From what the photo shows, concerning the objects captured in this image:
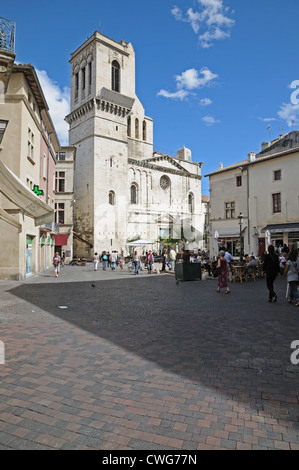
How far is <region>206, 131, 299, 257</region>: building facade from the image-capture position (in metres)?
26.9

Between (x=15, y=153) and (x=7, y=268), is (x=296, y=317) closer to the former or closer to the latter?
(x=7, y=268)

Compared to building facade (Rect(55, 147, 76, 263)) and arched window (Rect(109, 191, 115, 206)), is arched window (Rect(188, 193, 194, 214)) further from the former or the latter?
building facade (Rect(55, 147, 76, 263))

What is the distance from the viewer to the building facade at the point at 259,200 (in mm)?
26891

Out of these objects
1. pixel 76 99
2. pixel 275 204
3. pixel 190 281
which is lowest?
pixel 190 281

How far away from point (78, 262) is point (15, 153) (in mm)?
20157

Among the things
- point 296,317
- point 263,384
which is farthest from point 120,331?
point 296,317

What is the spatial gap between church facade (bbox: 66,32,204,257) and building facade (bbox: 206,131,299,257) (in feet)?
49.0

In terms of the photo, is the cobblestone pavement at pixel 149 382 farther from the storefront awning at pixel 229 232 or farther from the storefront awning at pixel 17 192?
the storefront awning at pixel 229 232

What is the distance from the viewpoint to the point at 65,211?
3741cm

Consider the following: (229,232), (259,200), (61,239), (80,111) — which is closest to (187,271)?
(259,200)

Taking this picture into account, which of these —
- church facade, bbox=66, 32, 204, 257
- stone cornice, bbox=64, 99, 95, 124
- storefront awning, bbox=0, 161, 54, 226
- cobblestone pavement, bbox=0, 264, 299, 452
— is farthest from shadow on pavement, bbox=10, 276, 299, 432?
stone cornice, bbox=64, 99, 95, 124

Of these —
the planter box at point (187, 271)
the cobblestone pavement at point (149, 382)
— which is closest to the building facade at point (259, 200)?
the planter box at point (187, 271)

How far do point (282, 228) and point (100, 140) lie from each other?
26697 millimetres

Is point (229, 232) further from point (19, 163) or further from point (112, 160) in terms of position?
point (19, 163)
